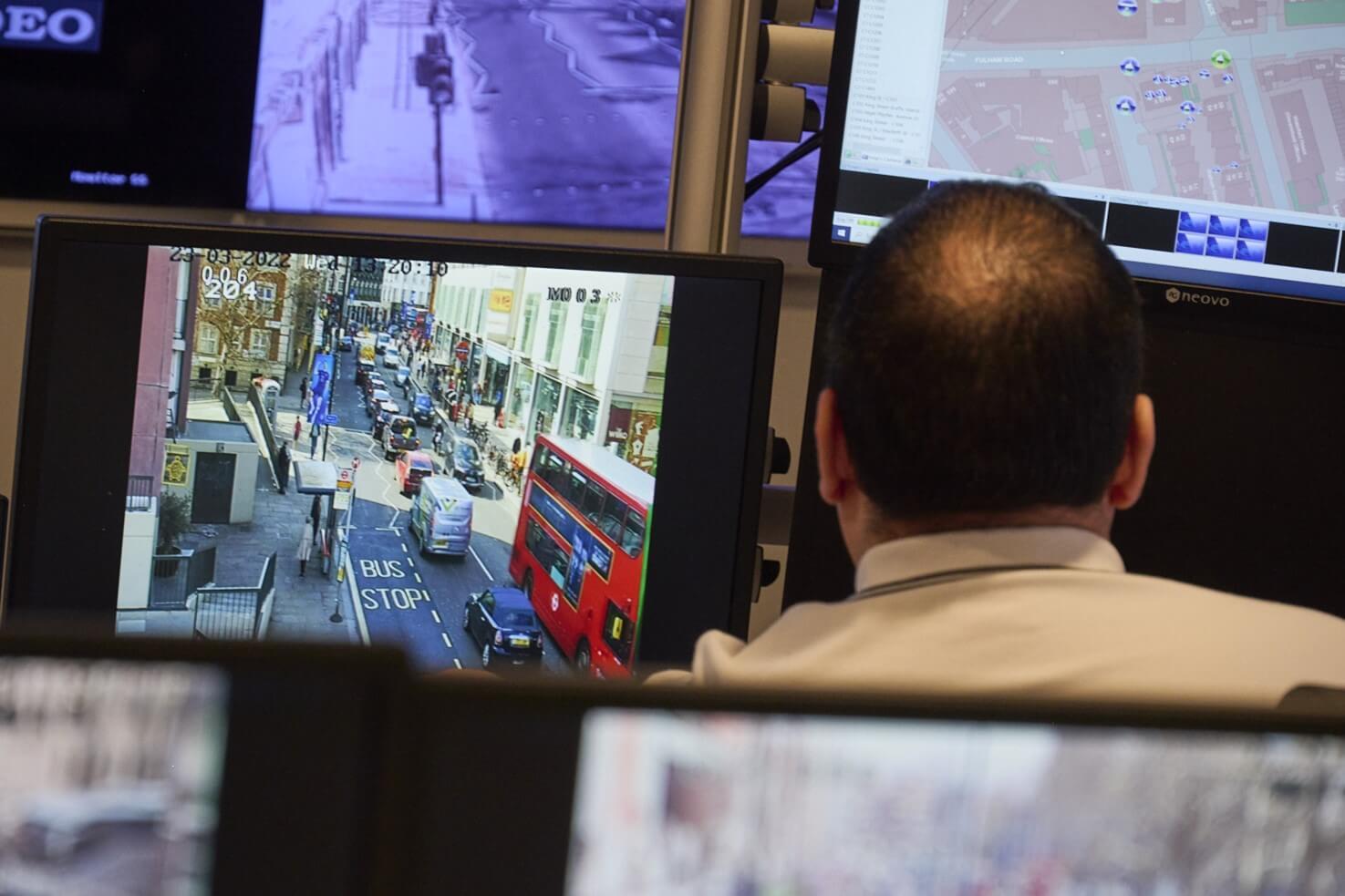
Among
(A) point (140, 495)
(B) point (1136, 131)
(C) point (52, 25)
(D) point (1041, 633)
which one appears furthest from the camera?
(C) point (52, 25)

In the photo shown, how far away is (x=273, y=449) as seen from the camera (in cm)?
109

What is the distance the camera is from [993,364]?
2.15 feet

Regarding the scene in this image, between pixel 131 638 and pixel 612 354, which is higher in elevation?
pixel 612 354

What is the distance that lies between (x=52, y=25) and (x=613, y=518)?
5.32 ft

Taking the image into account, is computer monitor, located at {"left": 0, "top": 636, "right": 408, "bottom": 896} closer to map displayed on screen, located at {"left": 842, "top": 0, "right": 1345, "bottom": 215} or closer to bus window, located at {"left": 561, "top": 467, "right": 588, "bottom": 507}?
bus window, located at {"left": 561, "top": 467, "right": 588, "bottom": 507}

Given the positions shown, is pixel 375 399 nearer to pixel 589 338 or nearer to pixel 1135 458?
pixel 589 338

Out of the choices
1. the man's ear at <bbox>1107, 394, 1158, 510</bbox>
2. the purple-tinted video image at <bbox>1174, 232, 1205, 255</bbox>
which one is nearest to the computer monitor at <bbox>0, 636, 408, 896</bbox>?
the man's ear at <bbox>1107, 394, 1158, 510</bbox>

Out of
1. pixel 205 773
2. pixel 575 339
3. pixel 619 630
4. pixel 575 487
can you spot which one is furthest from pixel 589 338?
pixel 205 773

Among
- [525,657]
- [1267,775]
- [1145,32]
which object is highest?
[1145,32]

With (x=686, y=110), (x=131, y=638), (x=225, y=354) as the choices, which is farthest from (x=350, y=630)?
(x=131, y=638)

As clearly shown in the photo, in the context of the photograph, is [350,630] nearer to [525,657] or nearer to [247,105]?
[525,657]

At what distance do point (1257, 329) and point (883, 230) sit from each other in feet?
2.42

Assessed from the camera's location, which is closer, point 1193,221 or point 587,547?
point 587,547

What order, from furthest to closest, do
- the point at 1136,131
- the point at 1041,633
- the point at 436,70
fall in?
the point at 436,70
the point at 1136,131
the point at 1041,633
